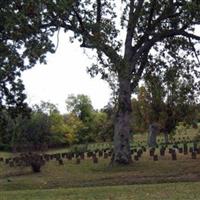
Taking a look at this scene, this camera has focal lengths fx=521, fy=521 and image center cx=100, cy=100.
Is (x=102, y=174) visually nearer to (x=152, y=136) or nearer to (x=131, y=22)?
(x=131, y=22)

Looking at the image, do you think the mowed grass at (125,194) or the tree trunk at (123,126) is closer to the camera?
the mowed grass at (125,194)

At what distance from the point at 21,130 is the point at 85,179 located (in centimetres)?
4324

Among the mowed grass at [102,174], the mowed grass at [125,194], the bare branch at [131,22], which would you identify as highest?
the bare branch at [131,22]

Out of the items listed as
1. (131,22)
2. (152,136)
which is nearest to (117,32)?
(131,22)

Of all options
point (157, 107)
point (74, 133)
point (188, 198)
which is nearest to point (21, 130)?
point (74, 133)

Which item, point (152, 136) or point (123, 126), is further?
point (152, 136)

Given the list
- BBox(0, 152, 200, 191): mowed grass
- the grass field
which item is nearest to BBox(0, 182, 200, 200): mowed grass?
the grass field

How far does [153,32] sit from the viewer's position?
28594 millimetres

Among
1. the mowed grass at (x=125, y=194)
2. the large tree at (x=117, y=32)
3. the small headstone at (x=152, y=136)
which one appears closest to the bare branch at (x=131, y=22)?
the large tree at (x=117, y=32)

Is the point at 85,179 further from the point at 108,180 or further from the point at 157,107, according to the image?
the point at 157,107

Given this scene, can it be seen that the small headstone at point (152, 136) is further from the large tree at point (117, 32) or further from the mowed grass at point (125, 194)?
the mowed grass at point (125, 194)

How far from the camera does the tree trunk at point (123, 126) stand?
2764 cm

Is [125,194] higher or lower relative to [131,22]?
lower

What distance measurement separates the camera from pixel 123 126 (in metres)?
27.8
